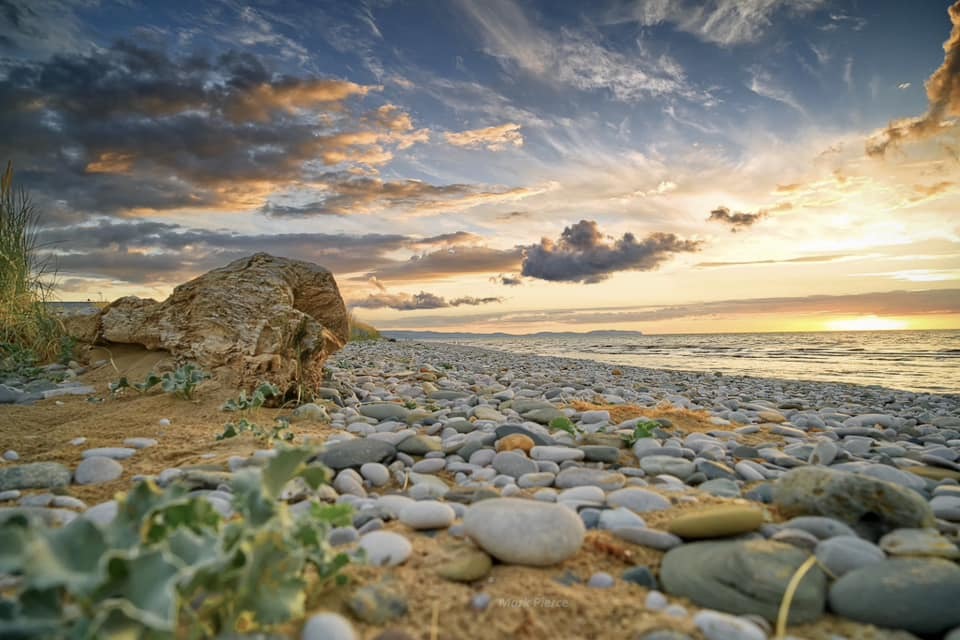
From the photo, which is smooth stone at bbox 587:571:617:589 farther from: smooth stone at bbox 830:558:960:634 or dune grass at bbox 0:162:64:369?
dune grass at bbox 0:162:64:369

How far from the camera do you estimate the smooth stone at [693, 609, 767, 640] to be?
1.46m

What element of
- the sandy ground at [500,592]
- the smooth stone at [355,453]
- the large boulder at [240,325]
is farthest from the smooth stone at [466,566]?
the large boulder at [240,325]

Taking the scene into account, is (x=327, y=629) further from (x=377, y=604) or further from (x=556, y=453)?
(x=556, y=453)

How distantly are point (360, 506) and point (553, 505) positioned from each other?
93 centimetres

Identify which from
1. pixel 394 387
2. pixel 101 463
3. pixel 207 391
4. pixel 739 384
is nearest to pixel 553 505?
pixel 101 463

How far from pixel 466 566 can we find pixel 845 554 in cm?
130

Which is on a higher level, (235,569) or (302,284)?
(302,284)

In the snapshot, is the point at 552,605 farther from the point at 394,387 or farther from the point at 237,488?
the point at 394,387

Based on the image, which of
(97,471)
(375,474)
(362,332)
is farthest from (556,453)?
(362,332)

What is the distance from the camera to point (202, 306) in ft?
16.5

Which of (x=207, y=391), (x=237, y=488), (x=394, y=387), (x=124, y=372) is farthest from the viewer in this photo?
(x=394, y=387)

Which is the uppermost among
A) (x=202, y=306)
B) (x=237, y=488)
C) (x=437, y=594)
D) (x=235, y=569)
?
(x=202, y=306)

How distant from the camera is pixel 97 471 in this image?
108 inches

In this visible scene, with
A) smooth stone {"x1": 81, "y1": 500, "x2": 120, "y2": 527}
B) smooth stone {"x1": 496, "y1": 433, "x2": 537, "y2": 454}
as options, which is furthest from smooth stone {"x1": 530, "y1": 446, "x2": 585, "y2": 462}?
smooth stone {"x1": 81, "y1": 500, "x2": 120, "y2": 527}
